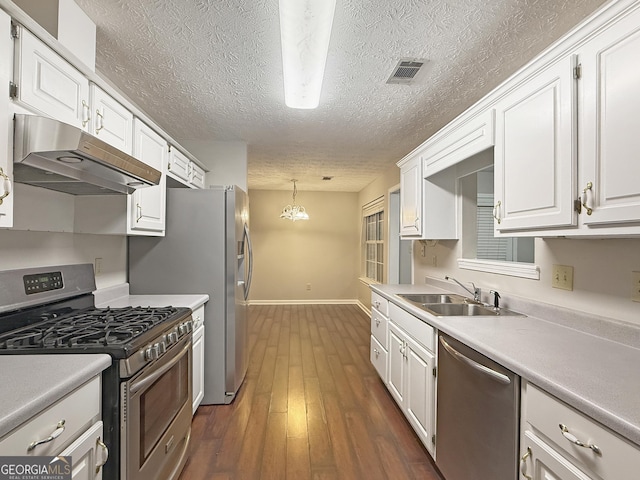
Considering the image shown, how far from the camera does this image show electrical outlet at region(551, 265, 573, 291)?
5.62 feet

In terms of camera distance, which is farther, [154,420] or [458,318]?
[458,318]

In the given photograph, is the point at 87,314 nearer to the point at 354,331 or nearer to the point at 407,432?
the point at 407,432

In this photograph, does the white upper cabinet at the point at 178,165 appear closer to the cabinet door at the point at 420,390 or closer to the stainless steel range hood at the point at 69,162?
the stainless steel range hood at the point at 69,162

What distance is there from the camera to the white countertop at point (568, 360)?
89cm

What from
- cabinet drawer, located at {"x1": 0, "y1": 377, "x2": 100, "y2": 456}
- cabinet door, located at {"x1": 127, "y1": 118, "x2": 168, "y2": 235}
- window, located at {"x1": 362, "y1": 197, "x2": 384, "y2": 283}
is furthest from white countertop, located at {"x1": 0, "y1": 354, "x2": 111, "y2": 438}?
window, located at {"x1": 362, "y1": 197, "x2": 384, "y2": 283}

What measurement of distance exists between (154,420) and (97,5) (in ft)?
6.47

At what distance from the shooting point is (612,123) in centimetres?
114

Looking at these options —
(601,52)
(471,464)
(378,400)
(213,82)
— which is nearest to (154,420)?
(471,464)

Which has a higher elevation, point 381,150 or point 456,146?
point 381,150

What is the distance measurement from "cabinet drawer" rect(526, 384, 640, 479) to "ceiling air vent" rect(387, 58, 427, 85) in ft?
6.14

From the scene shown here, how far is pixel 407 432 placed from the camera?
228cm

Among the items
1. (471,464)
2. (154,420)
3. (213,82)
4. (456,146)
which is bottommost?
(471,464)

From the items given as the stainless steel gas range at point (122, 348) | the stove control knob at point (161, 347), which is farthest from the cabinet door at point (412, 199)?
the stove control knob at point (161, 347)

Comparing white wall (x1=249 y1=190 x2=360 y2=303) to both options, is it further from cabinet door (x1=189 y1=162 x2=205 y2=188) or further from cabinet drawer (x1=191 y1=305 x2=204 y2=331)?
cabinet drawer (x1=191 y1=305 x2=204 y2=331)
